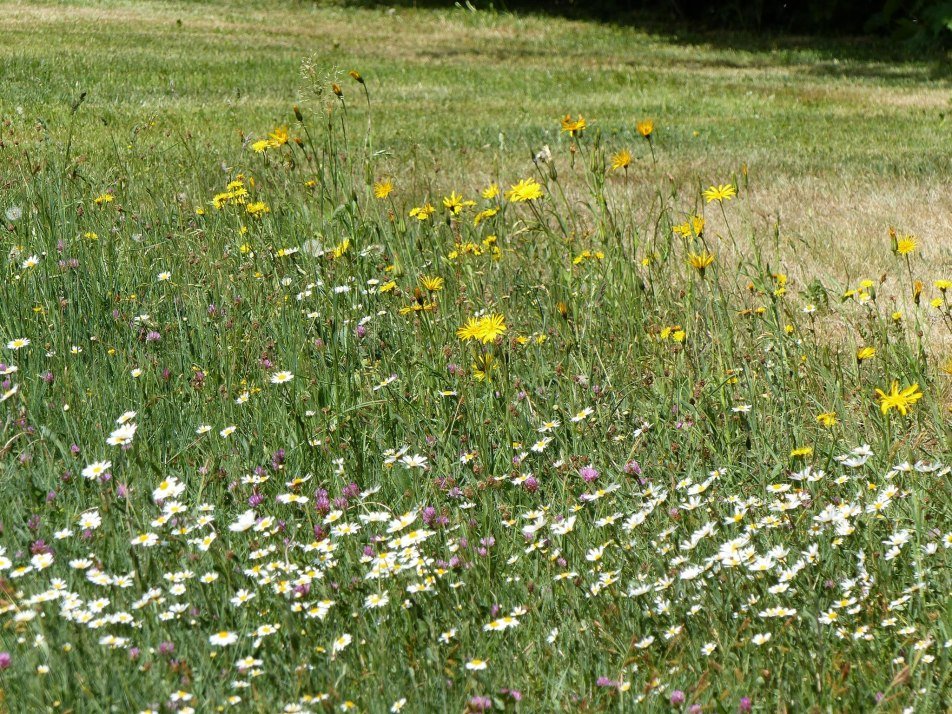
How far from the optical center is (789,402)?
3.52 m

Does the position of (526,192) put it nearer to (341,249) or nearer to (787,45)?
(341,249)

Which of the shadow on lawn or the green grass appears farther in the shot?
the shadow on lawn

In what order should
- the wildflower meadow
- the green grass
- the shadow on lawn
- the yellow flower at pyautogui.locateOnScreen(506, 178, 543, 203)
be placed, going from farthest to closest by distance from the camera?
the shadow on lawn → the green grass → the yellow flower at pyautogui.locateOnScreen(506, 178, 543, 203) → the wildflower meadow

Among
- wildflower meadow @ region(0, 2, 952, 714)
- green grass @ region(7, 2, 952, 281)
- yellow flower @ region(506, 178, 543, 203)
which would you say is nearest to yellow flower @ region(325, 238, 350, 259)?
wildflower meadow @ region(0, 2, 952, 714)

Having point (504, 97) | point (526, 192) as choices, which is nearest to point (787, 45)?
point (504, 97)

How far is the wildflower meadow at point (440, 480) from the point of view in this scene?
2164mm

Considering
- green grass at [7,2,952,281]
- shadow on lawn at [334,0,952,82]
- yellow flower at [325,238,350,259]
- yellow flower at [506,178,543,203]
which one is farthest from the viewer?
shadow on lawn at [334,0,952,82]

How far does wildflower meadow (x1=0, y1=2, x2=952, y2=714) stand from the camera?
216cm

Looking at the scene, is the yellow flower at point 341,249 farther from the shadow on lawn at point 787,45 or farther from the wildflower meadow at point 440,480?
the shadow on lawn at point 787,45

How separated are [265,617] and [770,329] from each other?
203cm

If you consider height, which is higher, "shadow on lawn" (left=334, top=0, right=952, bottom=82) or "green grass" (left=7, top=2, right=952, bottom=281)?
"shadow on lawn" (left=334, top=0, right=952, bottom=82)

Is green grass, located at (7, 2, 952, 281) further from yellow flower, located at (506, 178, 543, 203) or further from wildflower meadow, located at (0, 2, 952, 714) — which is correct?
yellow flower, located at (506, 178, 543, 203)

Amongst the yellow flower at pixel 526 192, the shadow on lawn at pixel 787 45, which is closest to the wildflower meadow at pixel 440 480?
the yellow flower at pixel 526 192

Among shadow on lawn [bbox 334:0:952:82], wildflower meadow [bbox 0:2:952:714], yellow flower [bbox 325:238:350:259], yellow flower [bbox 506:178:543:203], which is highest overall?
shadow on lawn [bbox 334:0:952:82]
